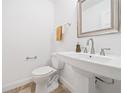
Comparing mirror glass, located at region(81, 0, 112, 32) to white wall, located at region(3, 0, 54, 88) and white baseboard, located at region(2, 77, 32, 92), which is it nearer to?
white wall, located at region(3, 0, 54, 88)

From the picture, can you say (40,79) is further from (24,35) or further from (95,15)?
(95,15)

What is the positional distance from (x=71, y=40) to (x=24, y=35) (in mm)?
1155

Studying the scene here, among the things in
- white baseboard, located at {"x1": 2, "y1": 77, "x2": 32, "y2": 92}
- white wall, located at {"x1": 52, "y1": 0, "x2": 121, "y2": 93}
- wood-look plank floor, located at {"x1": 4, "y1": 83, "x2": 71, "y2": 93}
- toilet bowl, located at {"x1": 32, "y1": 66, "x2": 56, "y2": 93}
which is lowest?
wood-look plank floor, located at {"x1": 4, "y1": 83, "x2": 71, "y2": 93}

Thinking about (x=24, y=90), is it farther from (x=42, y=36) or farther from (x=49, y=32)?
(x=49, y=32)

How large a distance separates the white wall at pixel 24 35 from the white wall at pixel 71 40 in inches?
12.9

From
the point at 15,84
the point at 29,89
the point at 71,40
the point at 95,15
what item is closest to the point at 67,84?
the point at 29,89

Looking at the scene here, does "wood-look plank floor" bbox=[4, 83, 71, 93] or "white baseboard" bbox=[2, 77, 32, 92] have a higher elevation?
"white baseboard" bbox=[2, 77, 32, 92]

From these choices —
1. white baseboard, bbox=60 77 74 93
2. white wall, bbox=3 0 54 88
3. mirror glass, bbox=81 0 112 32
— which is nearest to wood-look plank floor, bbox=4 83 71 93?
white baseboard, bbox=60 77 74 93

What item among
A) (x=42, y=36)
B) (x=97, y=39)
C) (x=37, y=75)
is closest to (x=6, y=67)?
(x=37, y=75)

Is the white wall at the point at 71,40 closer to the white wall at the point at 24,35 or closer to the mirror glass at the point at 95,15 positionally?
the mirror glass at the point at 95,15

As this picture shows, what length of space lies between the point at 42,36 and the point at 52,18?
0.64m

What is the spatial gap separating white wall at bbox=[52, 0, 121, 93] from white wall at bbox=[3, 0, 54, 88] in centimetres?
33

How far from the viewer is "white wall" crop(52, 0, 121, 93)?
3.32 ft

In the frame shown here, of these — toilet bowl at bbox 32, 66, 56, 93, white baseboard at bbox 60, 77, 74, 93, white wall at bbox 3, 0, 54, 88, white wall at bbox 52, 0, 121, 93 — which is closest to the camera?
white wall at bbox 52, 0, 121, 93
